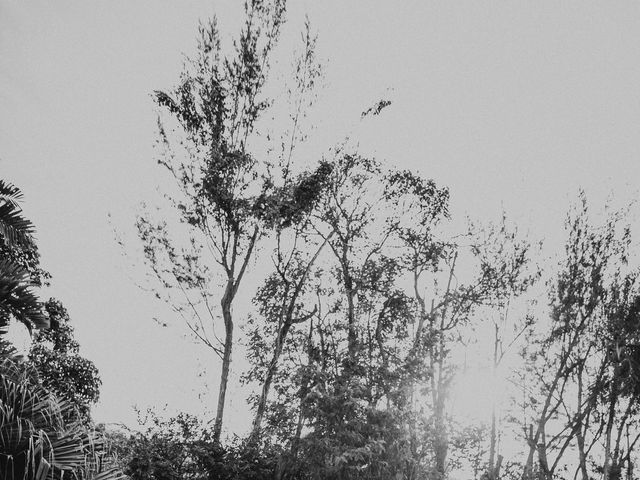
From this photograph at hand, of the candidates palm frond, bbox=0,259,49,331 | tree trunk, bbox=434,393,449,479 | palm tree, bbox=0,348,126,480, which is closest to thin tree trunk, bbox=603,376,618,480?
tree trunk, bbox=434,393,449,479

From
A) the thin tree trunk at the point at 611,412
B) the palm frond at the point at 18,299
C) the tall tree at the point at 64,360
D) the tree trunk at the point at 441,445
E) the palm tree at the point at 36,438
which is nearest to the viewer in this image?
the palm tree at the point at 36,438

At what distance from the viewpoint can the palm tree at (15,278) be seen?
204 inches

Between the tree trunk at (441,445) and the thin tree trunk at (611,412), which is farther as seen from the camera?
the thin tree trunk at (611,412)

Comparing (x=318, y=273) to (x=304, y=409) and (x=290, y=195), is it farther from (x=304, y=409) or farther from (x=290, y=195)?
(x=304, y=409)

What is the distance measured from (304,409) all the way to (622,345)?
12744 mm

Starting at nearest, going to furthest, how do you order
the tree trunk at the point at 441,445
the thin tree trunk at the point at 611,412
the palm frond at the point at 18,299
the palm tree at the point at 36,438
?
the palm tree at the point at 36,438 → the palm frond at the point at 18,299 → the tree trunk at the point at 441,445 → the thin tree trunk at the point at 611,412

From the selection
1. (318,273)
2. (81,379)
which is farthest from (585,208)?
(81,379)

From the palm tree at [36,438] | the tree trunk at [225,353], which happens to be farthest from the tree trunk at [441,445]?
the palm tree at [36,438]

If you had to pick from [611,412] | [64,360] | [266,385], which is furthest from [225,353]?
[611,412]

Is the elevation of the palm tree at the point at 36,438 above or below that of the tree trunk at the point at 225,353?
below

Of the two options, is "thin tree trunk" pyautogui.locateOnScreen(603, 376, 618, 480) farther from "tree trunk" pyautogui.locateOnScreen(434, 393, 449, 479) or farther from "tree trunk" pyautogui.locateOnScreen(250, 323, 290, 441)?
"tree trunk" pyautogui.locateOnScreen(250, 323, 290, 441)

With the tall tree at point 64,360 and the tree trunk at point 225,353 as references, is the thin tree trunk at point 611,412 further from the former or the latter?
the tall tree at point 64,360

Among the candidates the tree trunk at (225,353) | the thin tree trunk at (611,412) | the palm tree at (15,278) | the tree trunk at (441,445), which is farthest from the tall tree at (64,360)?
the thin tree trunk at (611,412)

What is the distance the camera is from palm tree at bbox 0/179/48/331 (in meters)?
5.18
